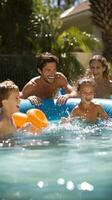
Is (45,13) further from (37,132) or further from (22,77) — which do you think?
(37,132)

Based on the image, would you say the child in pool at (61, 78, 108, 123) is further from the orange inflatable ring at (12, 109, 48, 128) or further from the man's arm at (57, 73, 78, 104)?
the man's arm at (57, 73, 78, 104)

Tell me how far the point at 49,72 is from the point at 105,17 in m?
11.4

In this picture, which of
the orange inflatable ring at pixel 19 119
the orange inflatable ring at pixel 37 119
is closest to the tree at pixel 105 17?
the orange inflatable ring at pixel 37 119

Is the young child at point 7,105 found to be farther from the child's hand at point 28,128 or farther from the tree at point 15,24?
the tree at point 15,24

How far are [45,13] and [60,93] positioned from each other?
9.14 meters

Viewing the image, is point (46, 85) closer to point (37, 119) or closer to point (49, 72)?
point (49, 72)

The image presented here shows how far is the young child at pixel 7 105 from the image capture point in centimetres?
536

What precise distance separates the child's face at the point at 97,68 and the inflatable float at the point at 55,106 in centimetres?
48

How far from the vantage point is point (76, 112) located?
6875 mm

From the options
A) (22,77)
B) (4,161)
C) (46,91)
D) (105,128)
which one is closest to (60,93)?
(46,91)

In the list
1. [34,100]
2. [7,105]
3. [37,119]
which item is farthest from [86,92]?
[7,105]

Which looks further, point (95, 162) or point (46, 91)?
point (46, 91)

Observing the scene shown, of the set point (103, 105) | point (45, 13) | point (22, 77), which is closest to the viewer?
point (103, 105)

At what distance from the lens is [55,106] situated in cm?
775
